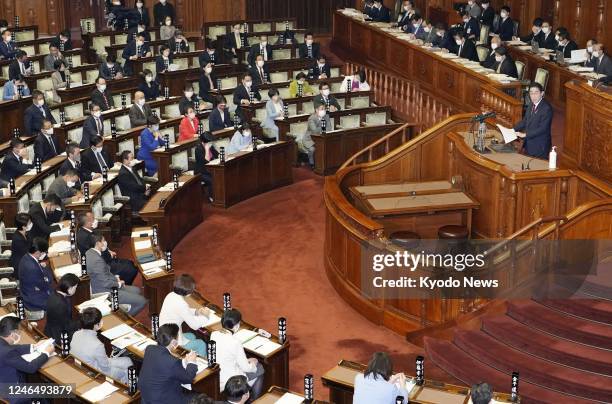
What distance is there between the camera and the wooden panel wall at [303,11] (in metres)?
27.8

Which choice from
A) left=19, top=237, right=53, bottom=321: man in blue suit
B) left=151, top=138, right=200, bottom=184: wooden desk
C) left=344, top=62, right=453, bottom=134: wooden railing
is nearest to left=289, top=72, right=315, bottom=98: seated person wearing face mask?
left=344, top=62, right=453, bottom=134: wooden railing

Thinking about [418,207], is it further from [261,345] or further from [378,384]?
[378,384]

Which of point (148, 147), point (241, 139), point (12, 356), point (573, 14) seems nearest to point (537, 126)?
point (241, 139)

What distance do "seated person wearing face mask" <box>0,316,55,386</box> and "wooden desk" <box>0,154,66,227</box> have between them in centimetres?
459

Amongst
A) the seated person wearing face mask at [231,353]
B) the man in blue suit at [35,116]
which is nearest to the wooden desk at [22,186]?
the man in blue suit at [35,116]

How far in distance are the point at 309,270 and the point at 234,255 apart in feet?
4.02

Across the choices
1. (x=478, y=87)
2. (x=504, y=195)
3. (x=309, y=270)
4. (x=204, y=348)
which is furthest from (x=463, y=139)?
(x=204, y=348)

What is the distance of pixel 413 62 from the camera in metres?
21.3

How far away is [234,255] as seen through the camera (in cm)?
1478

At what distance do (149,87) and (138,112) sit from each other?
222 centimetres

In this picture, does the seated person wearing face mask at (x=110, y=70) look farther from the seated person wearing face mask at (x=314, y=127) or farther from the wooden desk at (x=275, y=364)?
the wooden desk at (x=275, y=364)

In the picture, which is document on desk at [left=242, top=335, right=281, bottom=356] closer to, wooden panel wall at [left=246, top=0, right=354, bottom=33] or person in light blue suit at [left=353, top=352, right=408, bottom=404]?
person in light blue suit at [left=353, top=352, right=408, bottom=404]

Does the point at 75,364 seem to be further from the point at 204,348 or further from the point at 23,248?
the point at 23,248

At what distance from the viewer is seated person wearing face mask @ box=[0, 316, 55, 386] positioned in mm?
9602
